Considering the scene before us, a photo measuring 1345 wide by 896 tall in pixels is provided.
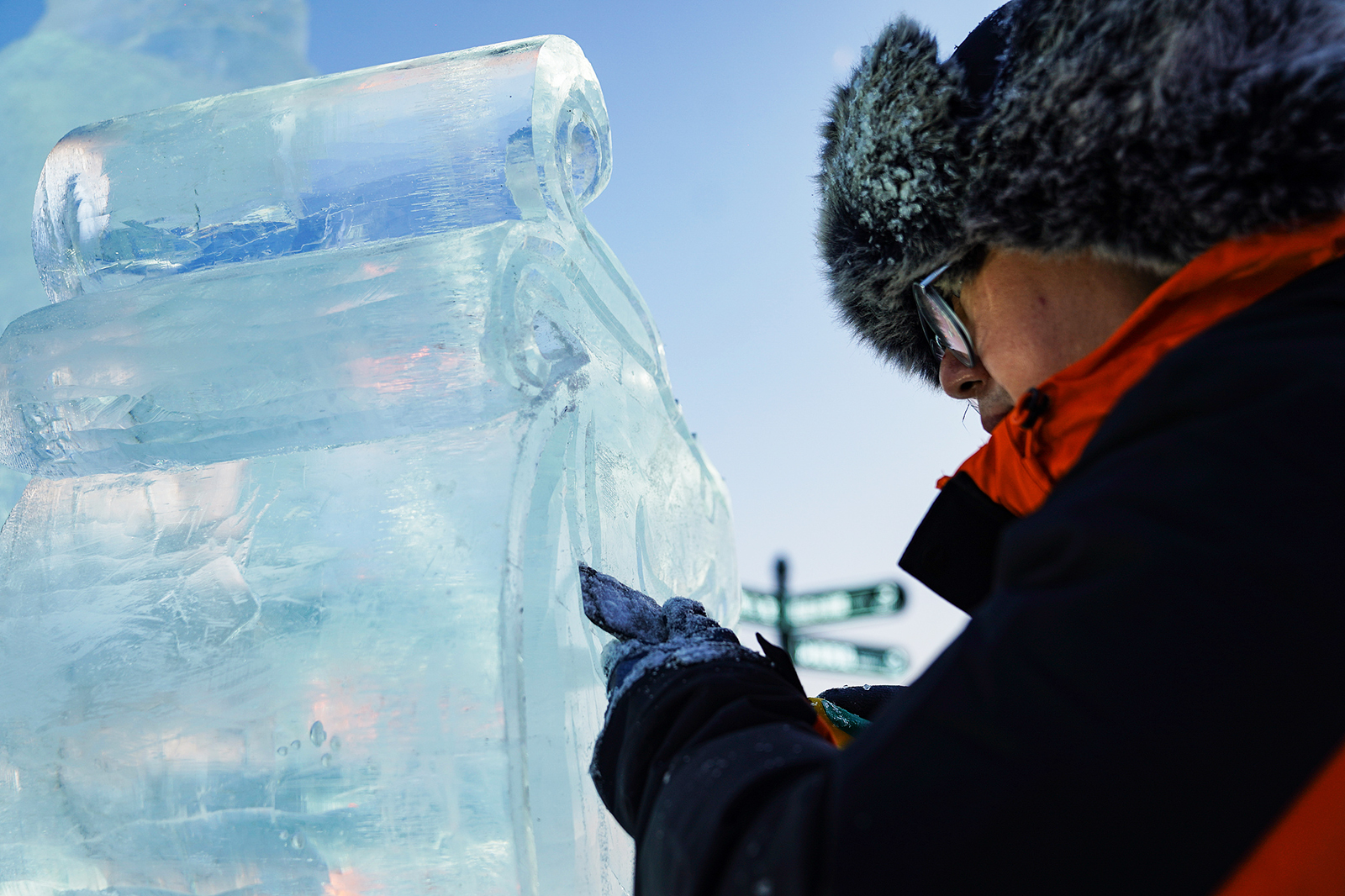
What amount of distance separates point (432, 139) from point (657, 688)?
2.95 feet

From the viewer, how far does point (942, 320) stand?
117 cm

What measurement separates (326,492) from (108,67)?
1.82 metres

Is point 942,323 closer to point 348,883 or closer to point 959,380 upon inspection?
point 959,380

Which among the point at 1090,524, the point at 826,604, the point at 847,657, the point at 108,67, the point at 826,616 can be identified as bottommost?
the point at 847,657

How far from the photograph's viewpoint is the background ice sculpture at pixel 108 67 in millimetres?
2068

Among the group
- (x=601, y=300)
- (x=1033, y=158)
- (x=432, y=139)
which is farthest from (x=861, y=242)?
(x=432, y=139)

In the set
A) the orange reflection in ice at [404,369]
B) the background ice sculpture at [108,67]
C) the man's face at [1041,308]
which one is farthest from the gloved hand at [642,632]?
the background ice sculpture at [108,67]

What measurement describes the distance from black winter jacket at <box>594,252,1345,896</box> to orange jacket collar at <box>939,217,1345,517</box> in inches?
5.1

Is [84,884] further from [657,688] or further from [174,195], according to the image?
[174,195]

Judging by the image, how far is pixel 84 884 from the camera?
1.06 meters

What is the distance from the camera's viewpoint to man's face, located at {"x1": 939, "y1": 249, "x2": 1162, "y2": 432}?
896 mm

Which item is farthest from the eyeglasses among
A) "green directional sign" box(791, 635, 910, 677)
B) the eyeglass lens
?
"green directional sign" box(791, 635, 910, 677)

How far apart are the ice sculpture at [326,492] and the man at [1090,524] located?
0.17m

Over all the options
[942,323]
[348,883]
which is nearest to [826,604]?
[942,323]
